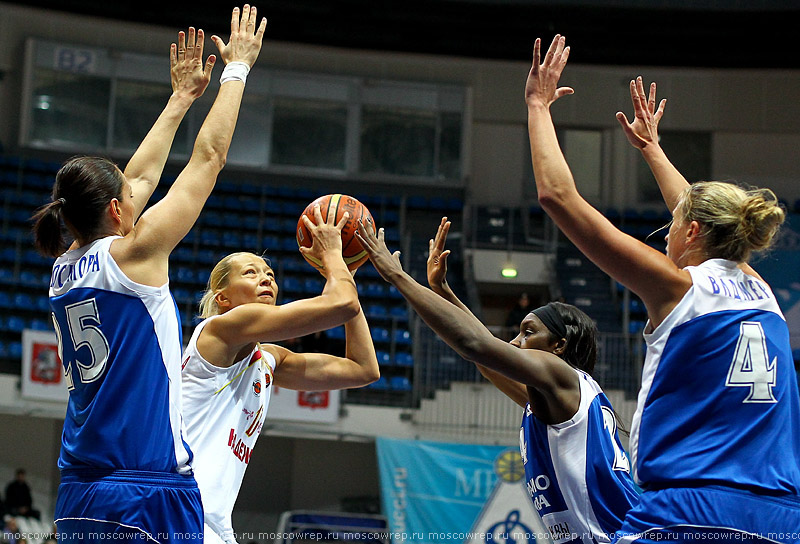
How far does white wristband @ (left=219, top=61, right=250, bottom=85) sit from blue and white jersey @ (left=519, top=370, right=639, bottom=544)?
1.55 m

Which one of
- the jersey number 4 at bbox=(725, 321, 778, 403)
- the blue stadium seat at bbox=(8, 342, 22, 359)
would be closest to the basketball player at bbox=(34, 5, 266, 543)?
the jersey number 4 at bbox=(725, 321, 778, 403)

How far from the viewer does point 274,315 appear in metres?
3.00

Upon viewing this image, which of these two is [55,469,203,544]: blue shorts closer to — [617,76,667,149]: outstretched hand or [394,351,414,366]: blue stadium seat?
[617,76,667,149]: outstretched hand

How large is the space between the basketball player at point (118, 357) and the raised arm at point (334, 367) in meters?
1.01

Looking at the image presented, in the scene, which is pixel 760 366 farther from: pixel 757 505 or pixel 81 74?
pixel 81 74

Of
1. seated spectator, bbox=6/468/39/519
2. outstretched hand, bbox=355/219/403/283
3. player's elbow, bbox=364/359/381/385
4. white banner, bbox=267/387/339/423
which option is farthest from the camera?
seated spectator, bbox=6/468/39/519

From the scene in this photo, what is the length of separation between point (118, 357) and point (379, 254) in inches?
35.6

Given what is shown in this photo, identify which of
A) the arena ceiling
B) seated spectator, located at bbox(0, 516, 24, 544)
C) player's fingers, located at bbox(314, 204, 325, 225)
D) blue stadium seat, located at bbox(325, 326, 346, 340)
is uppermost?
the arena ceiling

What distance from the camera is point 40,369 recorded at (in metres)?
11.5

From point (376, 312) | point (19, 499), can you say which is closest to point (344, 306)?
point (19, 499)

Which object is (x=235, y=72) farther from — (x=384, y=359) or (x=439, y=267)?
(x=384, y=359)

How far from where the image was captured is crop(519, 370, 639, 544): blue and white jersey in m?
3.02

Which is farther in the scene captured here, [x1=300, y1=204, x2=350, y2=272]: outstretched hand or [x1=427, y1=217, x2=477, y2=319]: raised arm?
[x1=427, y1=217, x2=477, y2=319]: raised arm

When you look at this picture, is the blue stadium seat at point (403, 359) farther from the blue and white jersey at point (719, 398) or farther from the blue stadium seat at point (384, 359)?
the blue and white jersey at point (719, 398)
